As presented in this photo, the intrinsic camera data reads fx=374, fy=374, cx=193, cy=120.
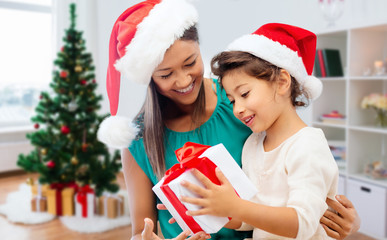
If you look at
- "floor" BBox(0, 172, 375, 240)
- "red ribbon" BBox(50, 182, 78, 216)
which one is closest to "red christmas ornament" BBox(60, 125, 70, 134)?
"red ribbon" BBox(50, 182, 78, 216)

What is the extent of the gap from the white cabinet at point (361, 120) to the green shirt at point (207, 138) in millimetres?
2025

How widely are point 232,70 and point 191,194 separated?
0.41 meters

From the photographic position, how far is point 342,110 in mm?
3543

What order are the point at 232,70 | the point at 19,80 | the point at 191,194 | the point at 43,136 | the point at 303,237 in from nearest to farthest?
the point at 191,194 < the point at 303,237 < the point at 232,70 < the point at 43,136 < the point at 19,80

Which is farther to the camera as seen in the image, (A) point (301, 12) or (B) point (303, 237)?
(A) point (301, 12)

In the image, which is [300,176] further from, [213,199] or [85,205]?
[85,205]

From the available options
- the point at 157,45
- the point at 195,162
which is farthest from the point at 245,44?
the point at 195,162

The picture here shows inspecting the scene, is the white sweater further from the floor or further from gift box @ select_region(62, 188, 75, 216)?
gift box @ select_region(62, 188, 75, 216)

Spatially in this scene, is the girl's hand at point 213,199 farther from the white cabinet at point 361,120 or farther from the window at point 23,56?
the window at point 23,56

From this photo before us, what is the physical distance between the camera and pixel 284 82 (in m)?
1.08

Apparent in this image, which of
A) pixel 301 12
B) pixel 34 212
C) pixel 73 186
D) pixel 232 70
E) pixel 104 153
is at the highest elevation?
pixel 301 12

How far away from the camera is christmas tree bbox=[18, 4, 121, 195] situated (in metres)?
3.51

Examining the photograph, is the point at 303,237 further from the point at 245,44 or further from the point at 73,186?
the point at 73,186

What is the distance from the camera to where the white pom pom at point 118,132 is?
1.25 m
